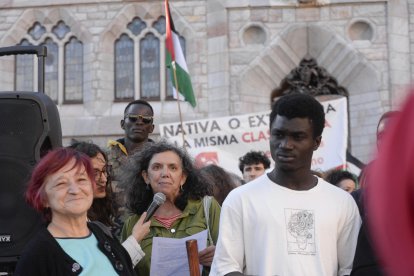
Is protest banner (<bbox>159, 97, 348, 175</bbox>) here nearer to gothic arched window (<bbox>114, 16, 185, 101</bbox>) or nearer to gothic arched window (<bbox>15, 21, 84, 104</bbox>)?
gothic arched window (<bbox>114, 16, 185, 101</bbox>)

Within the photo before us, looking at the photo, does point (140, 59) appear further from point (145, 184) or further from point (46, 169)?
point (46, 169)

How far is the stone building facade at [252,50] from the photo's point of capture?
46.5ft

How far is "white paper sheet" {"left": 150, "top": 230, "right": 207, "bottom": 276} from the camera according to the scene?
3.38m

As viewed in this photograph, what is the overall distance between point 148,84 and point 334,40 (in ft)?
13.1

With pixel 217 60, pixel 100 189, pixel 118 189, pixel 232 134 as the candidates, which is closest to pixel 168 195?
pixel 100 189

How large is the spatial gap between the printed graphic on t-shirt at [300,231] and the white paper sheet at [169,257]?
3.13 feet

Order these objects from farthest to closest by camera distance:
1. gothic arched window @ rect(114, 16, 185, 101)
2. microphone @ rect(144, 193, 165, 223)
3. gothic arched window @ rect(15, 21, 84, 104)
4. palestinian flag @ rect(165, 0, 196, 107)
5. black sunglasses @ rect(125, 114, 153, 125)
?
1. gothic arched window @ rect(15, 21, 84, 104)
2. gothic arched window @ rect(114, 16, 185, 101)
3. palestinian flag @ rect(165, 0, 196, 107)
4. black sunglasses @ rect(125, 114, 153, 125)
5. microphone @ rect(144, 193, 165, 223)

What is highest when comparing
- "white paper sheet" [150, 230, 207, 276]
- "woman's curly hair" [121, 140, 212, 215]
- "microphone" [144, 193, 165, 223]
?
"woman's curly hair" [121, 140, 212, 215]

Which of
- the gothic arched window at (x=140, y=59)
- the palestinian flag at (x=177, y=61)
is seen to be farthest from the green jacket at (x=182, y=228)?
the gothic arched window at (x=140, y=59)

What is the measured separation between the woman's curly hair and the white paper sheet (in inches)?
14.8

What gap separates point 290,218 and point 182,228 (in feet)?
3.72

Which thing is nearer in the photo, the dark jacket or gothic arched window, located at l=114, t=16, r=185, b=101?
the dark jacket

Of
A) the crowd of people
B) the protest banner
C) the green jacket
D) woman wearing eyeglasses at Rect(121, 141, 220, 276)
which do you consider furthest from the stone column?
the crowd of people

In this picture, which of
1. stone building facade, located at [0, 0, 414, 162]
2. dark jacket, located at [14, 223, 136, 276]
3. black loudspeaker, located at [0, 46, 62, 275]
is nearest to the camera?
dark jacket, located at [14, 223, 136, 276]
